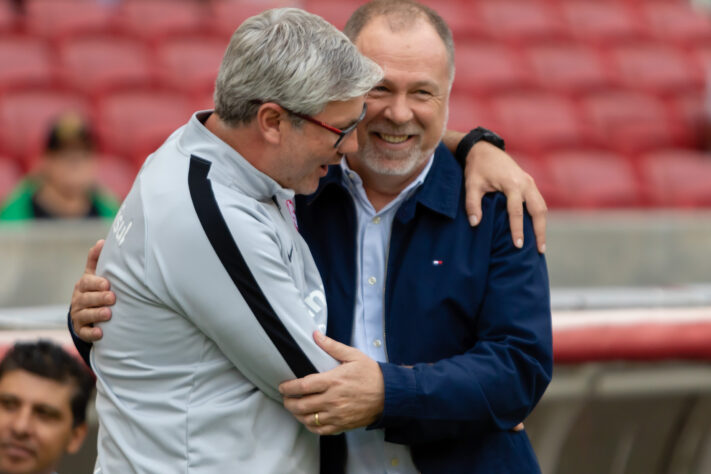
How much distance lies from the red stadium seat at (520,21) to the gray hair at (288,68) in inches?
183

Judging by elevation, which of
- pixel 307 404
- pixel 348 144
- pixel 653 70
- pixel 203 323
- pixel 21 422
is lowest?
pixel 653 70

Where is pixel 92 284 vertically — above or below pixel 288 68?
below

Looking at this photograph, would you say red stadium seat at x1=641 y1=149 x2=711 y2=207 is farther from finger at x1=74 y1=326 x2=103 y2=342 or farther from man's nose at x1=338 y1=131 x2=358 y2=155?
finger at x1=74 y1=326 x2=103 y2=342

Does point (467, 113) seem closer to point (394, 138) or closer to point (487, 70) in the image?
point (487, 70)

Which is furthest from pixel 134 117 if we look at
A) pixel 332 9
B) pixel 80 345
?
pixel 80 345

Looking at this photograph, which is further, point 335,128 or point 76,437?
point 76,437

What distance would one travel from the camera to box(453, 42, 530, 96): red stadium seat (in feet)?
17.5

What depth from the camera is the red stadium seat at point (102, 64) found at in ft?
15.4

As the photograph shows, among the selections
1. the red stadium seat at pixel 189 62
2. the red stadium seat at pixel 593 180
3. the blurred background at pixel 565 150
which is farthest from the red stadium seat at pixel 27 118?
the red stadium seat at pixel 593 180

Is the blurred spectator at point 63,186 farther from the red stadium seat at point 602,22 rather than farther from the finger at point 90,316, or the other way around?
the red stadium seat at point 602,22

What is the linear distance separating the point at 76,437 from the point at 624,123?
4.34 m

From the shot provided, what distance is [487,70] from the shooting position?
552cm

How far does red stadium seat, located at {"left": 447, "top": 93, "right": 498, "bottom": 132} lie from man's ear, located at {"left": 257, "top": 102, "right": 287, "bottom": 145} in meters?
3.22

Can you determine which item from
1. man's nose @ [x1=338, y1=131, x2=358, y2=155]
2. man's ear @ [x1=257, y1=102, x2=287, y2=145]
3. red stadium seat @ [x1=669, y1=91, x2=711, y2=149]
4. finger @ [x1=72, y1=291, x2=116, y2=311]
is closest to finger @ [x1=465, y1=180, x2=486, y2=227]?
man's nose @ [x1=338, y1=131, x2=358, y2=155]
